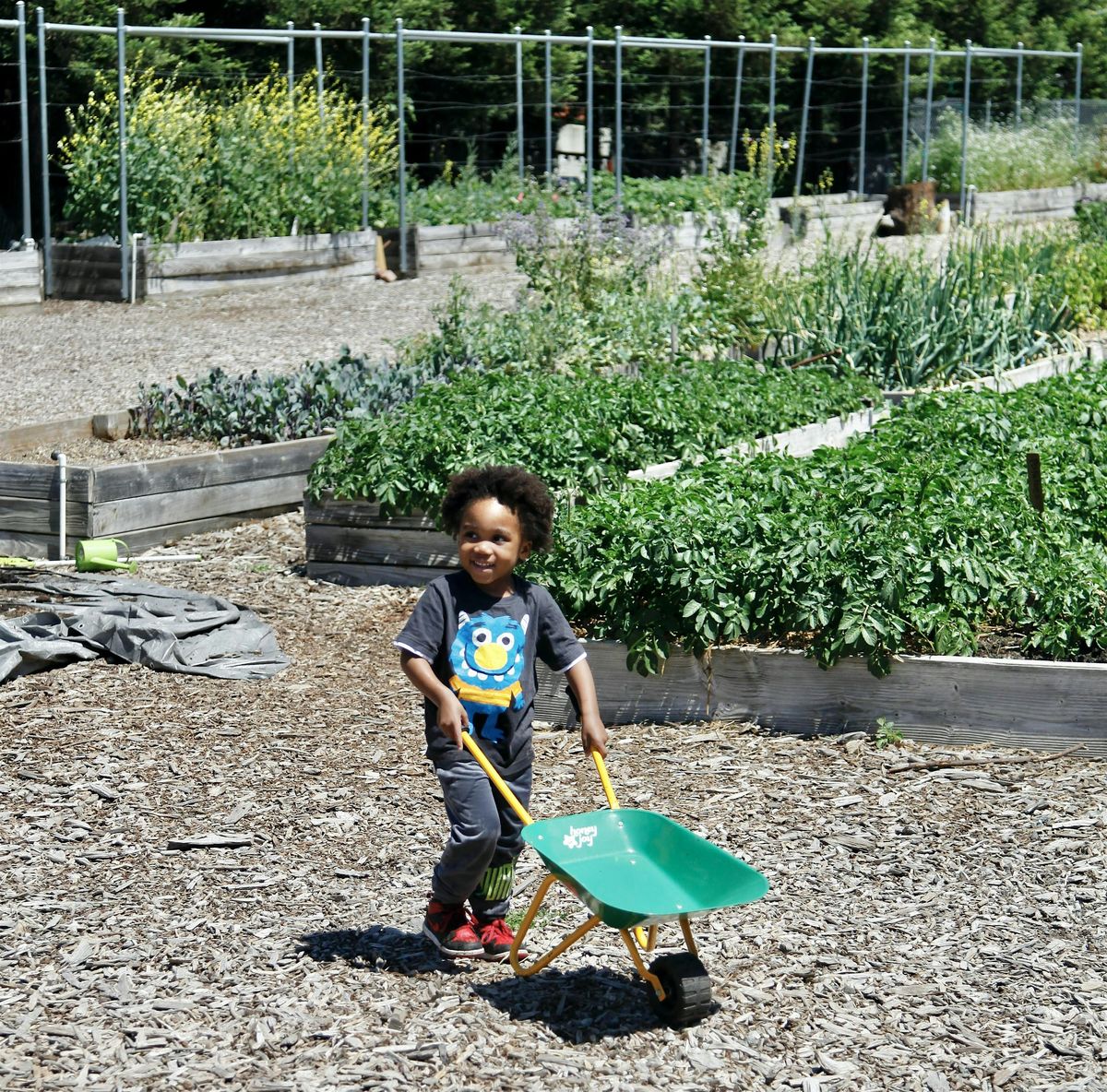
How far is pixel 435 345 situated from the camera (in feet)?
32.3

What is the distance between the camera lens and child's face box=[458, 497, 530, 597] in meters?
3.79

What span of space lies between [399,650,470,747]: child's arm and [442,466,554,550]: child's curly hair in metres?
0.35

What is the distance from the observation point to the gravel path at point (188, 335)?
11.1 meters

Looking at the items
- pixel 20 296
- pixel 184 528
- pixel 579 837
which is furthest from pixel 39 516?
pixel 20 296

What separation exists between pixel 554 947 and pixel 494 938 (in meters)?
0.14

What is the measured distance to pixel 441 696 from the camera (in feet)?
12.2

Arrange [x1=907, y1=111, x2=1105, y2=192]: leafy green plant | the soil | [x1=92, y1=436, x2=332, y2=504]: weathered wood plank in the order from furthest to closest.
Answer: [x1=907, y1=111, x2=1105, y2=192]: leafy green plant < the soil < [x1=92, y1=436, x2=332, y2=504]: weathered wood plank

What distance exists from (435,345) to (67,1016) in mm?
6767

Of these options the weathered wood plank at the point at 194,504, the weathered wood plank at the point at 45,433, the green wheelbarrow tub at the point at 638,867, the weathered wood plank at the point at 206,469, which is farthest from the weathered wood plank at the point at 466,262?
the green wheelbarrow tub at the point at 638,867

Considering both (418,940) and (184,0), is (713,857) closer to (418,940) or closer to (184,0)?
(418,940)

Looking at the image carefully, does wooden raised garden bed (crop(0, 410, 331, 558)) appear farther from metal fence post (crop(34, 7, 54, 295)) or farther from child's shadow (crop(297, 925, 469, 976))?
metal fence post (crop(34, 7, 54, 295))

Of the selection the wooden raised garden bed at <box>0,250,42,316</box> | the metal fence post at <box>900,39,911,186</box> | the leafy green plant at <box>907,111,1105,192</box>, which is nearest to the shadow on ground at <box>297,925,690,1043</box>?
the wooden raised garden bed at <box>0,250,42,316</box>

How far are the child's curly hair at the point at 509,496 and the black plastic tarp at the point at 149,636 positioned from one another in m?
2.35

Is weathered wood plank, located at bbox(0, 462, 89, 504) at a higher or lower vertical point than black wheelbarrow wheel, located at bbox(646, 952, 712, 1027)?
higher
